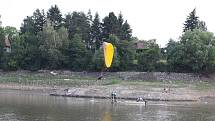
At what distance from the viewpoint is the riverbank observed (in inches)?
3147

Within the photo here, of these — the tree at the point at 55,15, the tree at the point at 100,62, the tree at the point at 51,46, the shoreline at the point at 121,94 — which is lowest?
the shoreline at the point at 121,94

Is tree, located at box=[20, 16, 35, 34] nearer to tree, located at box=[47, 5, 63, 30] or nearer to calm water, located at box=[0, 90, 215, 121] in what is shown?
tree, located at box=[47, 5, 63, 30]

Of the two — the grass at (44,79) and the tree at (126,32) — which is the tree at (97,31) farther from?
the grass at (44,79)

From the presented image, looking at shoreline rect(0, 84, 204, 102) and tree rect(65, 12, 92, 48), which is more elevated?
tree rect(65, 12, 92, 48)

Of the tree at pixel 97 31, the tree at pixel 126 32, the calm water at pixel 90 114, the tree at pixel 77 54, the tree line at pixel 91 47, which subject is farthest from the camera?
the tree at pixel 97 31

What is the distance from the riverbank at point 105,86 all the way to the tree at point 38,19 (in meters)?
19.2

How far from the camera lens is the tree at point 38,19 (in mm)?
121406

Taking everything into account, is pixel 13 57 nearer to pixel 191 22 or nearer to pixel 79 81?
pixel 79 81

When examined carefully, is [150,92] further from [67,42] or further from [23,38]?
[23,38]

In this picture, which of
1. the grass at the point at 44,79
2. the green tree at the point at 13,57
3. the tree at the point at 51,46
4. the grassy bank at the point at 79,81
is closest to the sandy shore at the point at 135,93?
the grassy bank at the point at 79,81

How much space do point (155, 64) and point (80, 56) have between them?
1770 cm

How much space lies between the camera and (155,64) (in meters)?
103

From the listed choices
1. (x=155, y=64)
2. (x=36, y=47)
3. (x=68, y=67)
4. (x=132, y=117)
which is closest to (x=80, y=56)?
(x=68, y=67)

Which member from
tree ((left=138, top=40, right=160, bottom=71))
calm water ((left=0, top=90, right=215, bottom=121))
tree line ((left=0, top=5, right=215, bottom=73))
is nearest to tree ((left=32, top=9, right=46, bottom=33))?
tree line ((left=0, top=5, right=215, bottom=73))
